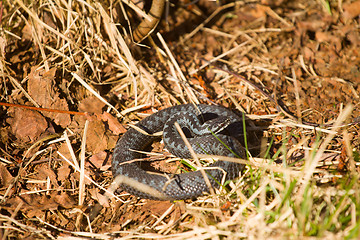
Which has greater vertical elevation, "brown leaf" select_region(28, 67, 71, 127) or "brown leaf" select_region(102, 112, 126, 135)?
"brown leaf" select_region(28, 67, 71, 127)

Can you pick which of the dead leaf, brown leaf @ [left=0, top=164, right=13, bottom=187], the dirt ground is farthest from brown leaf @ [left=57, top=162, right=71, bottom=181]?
brown leaf @ [left=0, top=164, right=13, bottom=187]

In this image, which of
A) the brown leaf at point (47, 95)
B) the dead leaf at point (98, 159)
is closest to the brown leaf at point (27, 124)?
the brown leaf at point (47, 95)

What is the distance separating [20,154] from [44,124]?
0.54 meters

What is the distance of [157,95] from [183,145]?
1.37m

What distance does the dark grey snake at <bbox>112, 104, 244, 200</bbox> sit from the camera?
3.92 metres

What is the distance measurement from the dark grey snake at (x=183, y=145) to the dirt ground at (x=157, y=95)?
203 millimetres

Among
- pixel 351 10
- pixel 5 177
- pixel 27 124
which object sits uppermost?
pixel 351 10

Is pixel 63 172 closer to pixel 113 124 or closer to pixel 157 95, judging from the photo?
pixel 113 124

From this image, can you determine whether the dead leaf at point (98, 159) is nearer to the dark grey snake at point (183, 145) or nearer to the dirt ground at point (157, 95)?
the dirt ground at point (157, 95)

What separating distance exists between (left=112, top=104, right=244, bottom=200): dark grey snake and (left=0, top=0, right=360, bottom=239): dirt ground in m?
0.20

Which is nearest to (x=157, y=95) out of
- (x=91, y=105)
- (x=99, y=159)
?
(x=91, y=105)

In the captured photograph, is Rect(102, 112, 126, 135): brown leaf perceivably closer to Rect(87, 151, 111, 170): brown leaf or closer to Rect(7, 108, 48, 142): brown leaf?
Rect(87, 151, 111, 170): brown leaf

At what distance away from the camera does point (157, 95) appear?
547cm

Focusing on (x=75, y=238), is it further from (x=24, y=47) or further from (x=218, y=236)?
(x=24, y=47)
